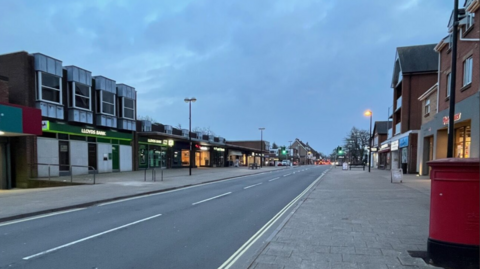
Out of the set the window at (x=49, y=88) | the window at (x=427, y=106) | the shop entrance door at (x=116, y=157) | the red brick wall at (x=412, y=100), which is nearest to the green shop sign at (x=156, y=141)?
the shop entrance door at (x=116, y=157)

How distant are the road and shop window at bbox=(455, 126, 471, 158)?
14720mm

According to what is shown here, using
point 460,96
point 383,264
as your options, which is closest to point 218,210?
point 383,264

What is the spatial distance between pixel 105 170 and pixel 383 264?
26326mm

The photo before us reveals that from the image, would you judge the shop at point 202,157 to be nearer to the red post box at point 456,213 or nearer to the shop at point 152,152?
the shop at point 152,152

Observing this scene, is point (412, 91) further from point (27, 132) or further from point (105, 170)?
point (27, 132)

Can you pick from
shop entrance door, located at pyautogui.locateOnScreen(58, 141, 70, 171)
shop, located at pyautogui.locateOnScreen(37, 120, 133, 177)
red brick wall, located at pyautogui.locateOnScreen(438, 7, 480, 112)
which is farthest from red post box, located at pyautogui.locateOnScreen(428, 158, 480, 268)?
shop entrance door, located at pyautogui.locateOnScreen(58, 141, 70, 171)

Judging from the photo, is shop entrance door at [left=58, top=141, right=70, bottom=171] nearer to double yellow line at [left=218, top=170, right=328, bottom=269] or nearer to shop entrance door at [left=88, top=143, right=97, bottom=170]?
shop entrance door at [left=88, top=143, right=97, bottom=170]

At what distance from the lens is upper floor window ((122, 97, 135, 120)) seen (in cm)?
2852

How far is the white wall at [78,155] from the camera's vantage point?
22.5 m

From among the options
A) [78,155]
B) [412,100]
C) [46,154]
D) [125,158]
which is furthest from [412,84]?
[46,154]

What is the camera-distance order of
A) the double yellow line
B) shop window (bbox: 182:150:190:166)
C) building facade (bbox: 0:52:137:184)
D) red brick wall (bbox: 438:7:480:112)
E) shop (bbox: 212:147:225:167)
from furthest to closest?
shop (bbox: 212:147:225:167) → shop window (bbox: 182:150:190:166) → building facade (bbox: 0:52:137:184) → red brick wall (bbox: 438:7:480:112) → the double yellow line

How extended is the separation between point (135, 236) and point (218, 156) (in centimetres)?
4471

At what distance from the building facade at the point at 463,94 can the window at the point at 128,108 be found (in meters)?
26.6

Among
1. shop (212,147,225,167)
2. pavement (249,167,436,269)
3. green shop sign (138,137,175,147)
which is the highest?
green shop sign (138,137,175,147)
